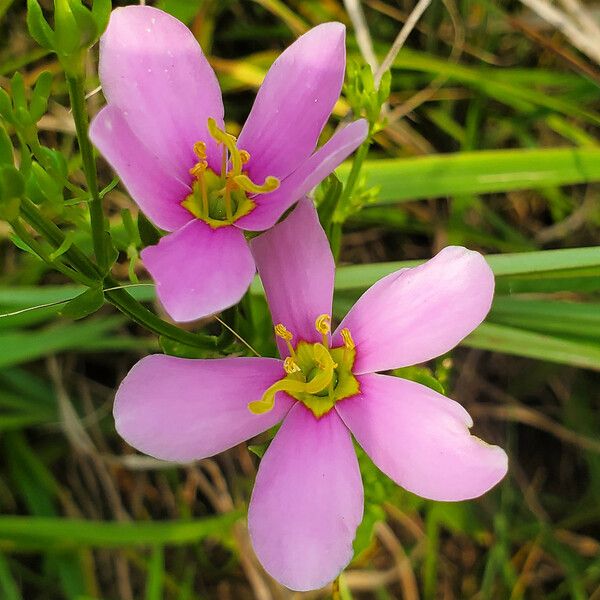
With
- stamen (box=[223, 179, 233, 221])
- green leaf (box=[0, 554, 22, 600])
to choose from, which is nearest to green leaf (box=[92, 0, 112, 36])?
stamen (box=[223, 179, 233, 221])

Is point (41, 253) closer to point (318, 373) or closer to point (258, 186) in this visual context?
point (258, 186)

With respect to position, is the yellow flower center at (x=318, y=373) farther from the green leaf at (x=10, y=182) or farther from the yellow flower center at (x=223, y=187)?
the green leaf at (x=10, y=182)

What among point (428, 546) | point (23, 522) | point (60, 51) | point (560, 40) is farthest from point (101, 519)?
point (560, 40)

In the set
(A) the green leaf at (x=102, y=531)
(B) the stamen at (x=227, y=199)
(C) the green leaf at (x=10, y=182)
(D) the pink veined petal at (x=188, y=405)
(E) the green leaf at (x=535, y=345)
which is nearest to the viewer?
(C) the green leaf at (x=10, y=182)

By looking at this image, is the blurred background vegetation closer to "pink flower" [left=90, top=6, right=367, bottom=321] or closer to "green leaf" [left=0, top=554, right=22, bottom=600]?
"green leaf" [left=0, top=554, right=22, bottom=600]

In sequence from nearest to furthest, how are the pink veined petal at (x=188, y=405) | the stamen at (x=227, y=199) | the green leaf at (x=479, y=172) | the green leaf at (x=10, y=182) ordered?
the green leaf at (x=10, y=182)
the pink veined petal at (x=188, y=405)
the stamen at (x=227, y=199)
the green leaf at (x=479, y=172)

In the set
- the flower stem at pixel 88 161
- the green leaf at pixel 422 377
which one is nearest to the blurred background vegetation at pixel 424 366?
the green leaf at pixel 422 377

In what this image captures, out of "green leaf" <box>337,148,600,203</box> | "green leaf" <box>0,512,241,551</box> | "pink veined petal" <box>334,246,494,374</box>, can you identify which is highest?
"pink veined petal" <box>334,246,494,374</box>
